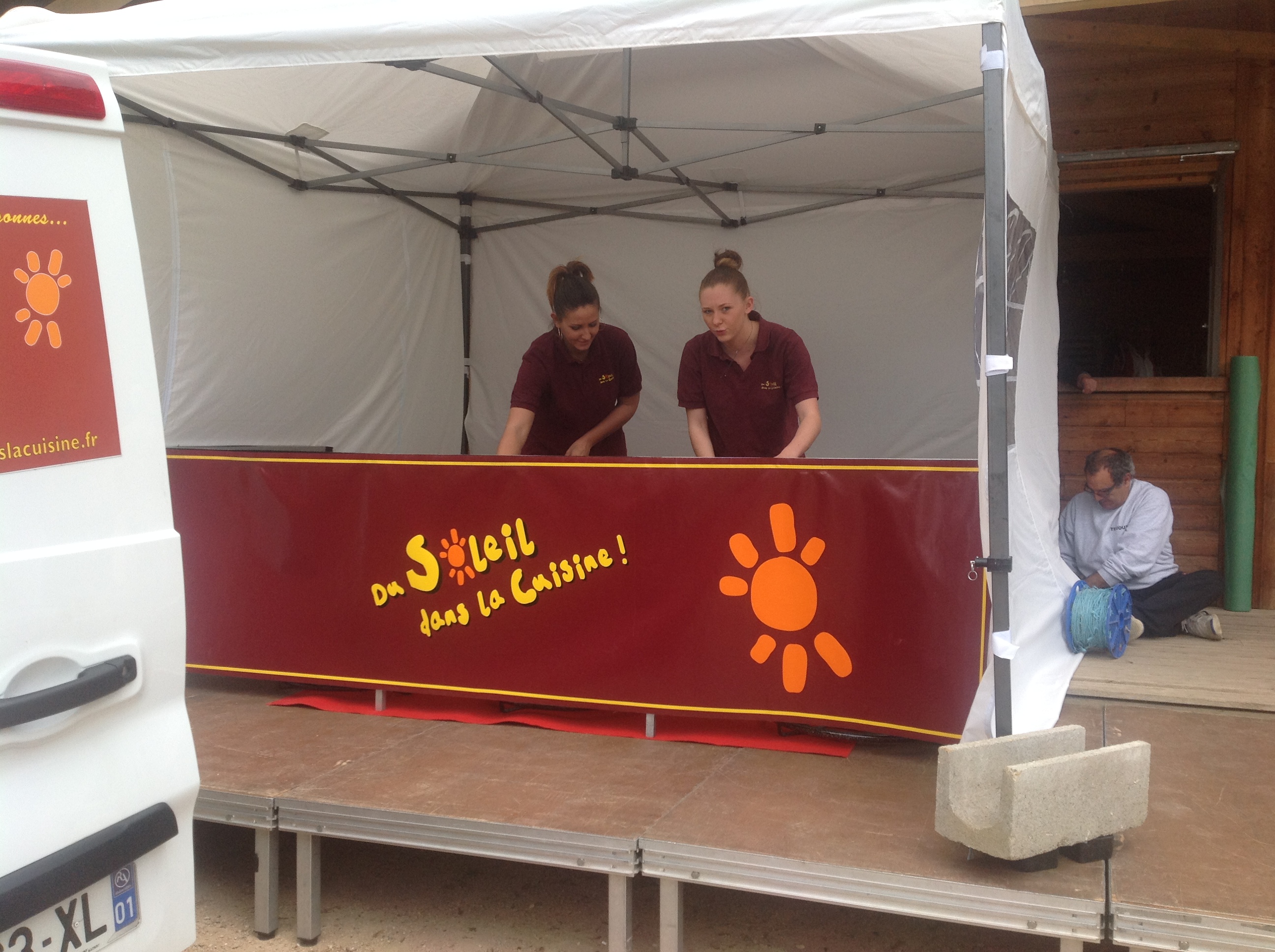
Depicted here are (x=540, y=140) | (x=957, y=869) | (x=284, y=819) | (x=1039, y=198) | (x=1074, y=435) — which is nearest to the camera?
(x=957, y=869)

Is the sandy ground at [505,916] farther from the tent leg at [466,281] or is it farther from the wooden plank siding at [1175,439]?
the tent leg at [466,281]

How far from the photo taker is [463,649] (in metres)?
3.99

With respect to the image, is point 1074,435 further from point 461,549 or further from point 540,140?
point 461,549

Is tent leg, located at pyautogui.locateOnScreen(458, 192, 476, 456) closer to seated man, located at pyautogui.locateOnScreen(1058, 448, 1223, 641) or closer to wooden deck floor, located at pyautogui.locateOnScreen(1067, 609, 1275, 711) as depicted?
seated man, located at pyautogui.locateOnScreen(1058, 448, 1223, 641)

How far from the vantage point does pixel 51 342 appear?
1850 mm

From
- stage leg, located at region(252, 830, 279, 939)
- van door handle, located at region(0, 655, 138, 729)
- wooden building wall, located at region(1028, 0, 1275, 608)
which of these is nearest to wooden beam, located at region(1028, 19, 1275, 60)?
wooden building wall, located at region(1028, 0, 1275, 608)

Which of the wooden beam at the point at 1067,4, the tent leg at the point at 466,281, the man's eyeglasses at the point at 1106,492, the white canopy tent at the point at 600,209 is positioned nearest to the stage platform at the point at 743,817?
the white canopy tent at the point at 600,209

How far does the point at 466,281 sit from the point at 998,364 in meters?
5.23

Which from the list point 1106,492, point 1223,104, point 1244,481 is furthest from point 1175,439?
point 1223,104

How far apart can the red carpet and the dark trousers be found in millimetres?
2140

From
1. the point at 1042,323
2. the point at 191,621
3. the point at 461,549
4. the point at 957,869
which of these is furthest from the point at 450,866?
the point at 1042,323

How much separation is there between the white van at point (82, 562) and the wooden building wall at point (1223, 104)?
16.9 ft

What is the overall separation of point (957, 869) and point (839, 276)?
182 inches

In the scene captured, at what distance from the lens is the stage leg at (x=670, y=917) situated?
2854 millimetres
